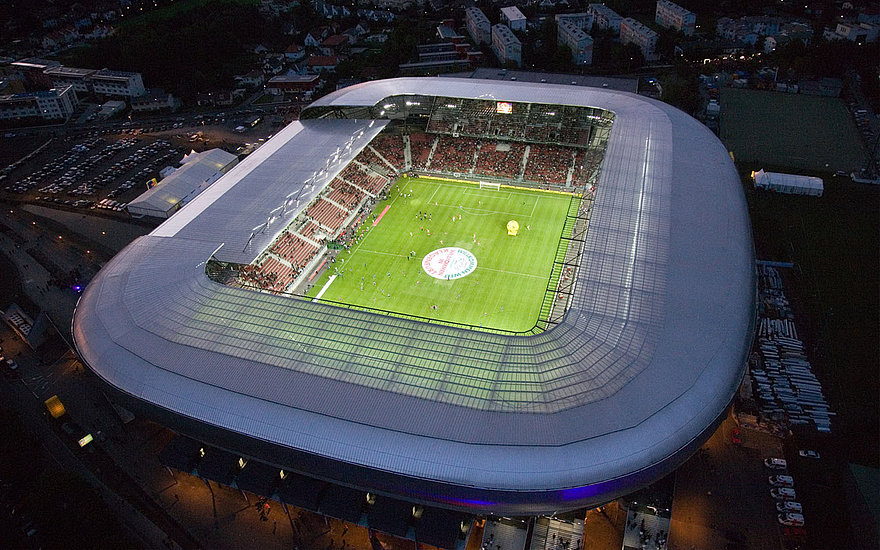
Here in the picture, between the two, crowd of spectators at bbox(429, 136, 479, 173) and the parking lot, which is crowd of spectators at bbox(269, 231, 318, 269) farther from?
the parking lot

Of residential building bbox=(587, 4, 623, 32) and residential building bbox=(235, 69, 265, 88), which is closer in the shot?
residential building bbox=(235, 69, 265, 88)

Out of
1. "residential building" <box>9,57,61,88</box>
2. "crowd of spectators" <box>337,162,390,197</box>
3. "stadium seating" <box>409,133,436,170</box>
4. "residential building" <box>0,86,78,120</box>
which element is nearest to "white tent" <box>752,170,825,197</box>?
"stadium seating" <box>409,133,436,170</box>

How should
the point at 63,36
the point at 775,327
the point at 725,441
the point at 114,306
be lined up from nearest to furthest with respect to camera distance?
the point at 725,441 → the point at 114,306 → the point at 775,327 → the point at 63,36

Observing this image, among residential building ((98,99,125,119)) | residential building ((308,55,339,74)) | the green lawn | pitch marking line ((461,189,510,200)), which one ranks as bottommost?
the green lawn

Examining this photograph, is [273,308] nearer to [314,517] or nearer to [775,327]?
[314,517]

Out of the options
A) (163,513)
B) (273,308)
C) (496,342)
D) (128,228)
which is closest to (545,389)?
(496,342)

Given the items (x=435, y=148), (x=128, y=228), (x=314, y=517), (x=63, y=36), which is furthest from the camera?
(x=63, y=36)

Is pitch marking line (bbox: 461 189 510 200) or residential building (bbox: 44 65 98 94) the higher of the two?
residential building (bbox: 44 65 98 94)
